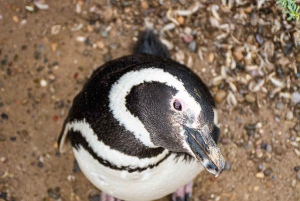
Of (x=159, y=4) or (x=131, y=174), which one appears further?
(x=159, y=4)

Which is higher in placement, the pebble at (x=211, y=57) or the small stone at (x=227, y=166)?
the pebble at (x=211, y=57)

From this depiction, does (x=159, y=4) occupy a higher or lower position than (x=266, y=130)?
higher

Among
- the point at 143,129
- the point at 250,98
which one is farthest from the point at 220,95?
the point at 143,129

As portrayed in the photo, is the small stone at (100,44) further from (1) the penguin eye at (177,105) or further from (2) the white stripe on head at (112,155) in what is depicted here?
(1) the penguin eye at (177,105)

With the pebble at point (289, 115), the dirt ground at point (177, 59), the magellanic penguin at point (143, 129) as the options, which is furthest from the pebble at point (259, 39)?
the magellanic penguin at point (143, 129)

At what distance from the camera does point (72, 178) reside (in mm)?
2232

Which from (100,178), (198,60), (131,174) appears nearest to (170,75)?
(131,174)

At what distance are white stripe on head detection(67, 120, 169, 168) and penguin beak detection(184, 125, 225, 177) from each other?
0.87 ft

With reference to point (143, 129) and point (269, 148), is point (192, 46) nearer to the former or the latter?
point (269, 148)

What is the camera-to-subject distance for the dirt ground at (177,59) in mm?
2221

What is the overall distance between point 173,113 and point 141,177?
39cm

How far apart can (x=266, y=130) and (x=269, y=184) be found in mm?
243

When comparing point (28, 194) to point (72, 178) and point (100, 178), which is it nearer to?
point (72, 178)

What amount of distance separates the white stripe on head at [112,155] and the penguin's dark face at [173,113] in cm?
14
